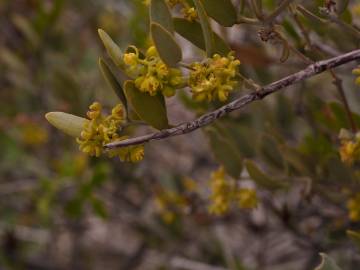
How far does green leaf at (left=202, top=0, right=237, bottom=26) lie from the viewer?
0.91 m

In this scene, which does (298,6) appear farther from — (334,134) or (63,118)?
(334,134)

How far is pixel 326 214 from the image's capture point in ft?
5.55

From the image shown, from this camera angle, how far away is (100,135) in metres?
0.90

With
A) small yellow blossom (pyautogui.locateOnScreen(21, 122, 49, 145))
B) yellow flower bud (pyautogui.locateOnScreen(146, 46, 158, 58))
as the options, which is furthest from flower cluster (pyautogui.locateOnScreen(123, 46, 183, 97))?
small yellow blossom (pyautogui.locateOnScreen(21, 122, 49, 145))

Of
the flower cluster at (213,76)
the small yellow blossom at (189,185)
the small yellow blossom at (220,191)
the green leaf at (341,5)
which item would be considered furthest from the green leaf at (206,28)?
the small yellow blossom at (189,185)

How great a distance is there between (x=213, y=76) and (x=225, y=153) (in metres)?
0.41

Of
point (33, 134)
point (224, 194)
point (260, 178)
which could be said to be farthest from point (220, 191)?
point (33, 134)

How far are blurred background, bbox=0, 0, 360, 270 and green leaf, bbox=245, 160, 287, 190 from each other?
0.06 meters

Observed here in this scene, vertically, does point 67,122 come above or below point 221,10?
below

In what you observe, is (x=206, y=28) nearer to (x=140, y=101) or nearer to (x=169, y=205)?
(x=140, y=101)

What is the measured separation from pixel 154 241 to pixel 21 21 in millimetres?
913

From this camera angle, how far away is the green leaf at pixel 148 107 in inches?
34.9

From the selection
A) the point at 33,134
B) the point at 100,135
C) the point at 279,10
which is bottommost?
the point at 100,135

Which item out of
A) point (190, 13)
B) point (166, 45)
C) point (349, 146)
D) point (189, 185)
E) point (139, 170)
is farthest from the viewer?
point (139, 170)
